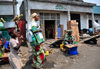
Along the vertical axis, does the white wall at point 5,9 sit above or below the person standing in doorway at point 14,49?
above

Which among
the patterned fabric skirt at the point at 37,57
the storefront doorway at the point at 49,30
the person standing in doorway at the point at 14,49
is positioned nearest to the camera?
the person standing in doorway at the point at 14,49

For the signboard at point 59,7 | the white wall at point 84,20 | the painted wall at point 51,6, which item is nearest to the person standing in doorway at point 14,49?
the painted wall at point 51,6

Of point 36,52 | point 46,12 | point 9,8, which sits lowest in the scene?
point 36,52

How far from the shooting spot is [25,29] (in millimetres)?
7914

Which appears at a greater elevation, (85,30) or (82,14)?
(82,14)

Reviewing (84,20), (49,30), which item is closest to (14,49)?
(49,30)

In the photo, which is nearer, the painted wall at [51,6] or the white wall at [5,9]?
the painted wall at [51,6]

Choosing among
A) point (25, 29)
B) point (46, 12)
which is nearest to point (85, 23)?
point (46, 12)

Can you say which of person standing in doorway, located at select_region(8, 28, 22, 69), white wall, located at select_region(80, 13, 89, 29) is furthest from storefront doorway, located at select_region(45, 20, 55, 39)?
person standing in doorway, located at select_region(8, 28, 22, 69)

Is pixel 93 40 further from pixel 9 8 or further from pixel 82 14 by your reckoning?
pixel 9 8

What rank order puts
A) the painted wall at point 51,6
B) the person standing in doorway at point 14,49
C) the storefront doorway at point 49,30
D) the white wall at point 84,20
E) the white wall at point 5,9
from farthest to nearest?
the white wall at point 84,20 < the storefront doorway at point 49,30 < the white wall at point 5,9 < the painted wall at point 51,6 < the person standing in doorway at point 14,49

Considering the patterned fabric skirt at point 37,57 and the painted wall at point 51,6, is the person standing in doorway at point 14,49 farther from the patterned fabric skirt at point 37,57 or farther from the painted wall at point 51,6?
the painted wall at point 51,6

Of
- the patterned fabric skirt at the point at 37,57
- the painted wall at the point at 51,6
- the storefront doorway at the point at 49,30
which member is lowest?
the patterned fabric skirt at the point at 37,57

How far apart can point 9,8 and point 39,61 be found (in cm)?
921
